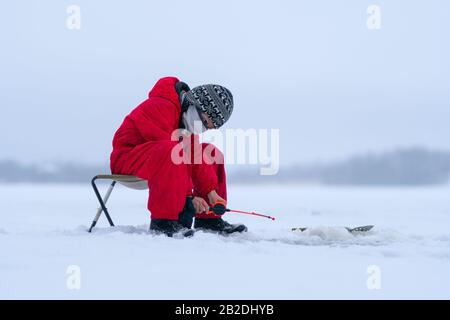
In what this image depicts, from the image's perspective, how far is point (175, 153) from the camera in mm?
2803

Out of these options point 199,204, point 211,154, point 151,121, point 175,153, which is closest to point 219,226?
point 199,204

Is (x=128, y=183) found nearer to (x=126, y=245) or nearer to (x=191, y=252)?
(x=126, y=245)

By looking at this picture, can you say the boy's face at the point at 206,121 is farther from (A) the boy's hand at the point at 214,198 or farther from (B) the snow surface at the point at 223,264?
(B) the snow surface at the point at 223,264

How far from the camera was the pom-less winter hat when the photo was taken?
310cm

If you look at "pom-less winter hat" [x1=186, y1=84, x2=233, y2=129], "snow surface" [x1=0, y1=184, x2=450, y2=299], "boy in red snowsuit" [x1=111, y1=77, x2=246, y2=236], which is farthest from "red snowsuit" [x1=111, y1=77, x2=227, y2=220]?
"snow surface" [x1=0, y1=184, x2=450, y2=299]

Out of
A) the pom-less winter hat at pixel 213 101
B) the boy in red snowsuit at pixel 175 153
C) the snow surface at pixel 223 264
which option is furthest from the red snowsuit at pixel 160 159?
the snow surface at pixel 223 264

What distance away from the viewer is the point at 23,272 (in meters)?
2.02

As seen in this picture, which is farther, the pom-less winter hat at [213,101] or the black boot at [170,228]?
the pom-less winter hat at [213,101]

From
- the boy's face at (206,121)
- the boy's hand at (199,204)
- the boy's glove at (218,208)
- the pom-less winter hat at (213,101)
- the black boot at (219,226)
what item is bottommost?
the black boot at (219,226)

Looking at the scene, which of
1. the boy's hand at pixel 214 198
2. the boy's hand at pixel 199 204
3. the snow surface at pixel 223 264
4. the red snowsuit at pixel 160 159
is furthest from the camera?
the boy's hand at pixel 214 198

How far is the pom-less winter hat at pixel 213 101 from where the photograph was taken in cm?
310

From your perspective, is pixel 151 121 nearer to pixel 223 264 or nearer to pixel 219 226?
pixel 219 226

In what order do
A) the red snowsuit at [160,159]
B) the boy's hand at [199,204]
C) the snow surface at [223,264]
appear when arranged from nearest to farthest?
the snow surface at [223,264] < the red snowsuit at [160,159] < the boy's hand at [199,204]

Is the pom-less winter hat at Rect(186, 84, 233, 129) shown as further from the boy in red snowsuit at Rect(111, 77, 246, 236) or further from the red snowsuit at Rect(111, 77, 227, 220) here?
the red snowsuit at Rect(111, 77, 227, 220)
